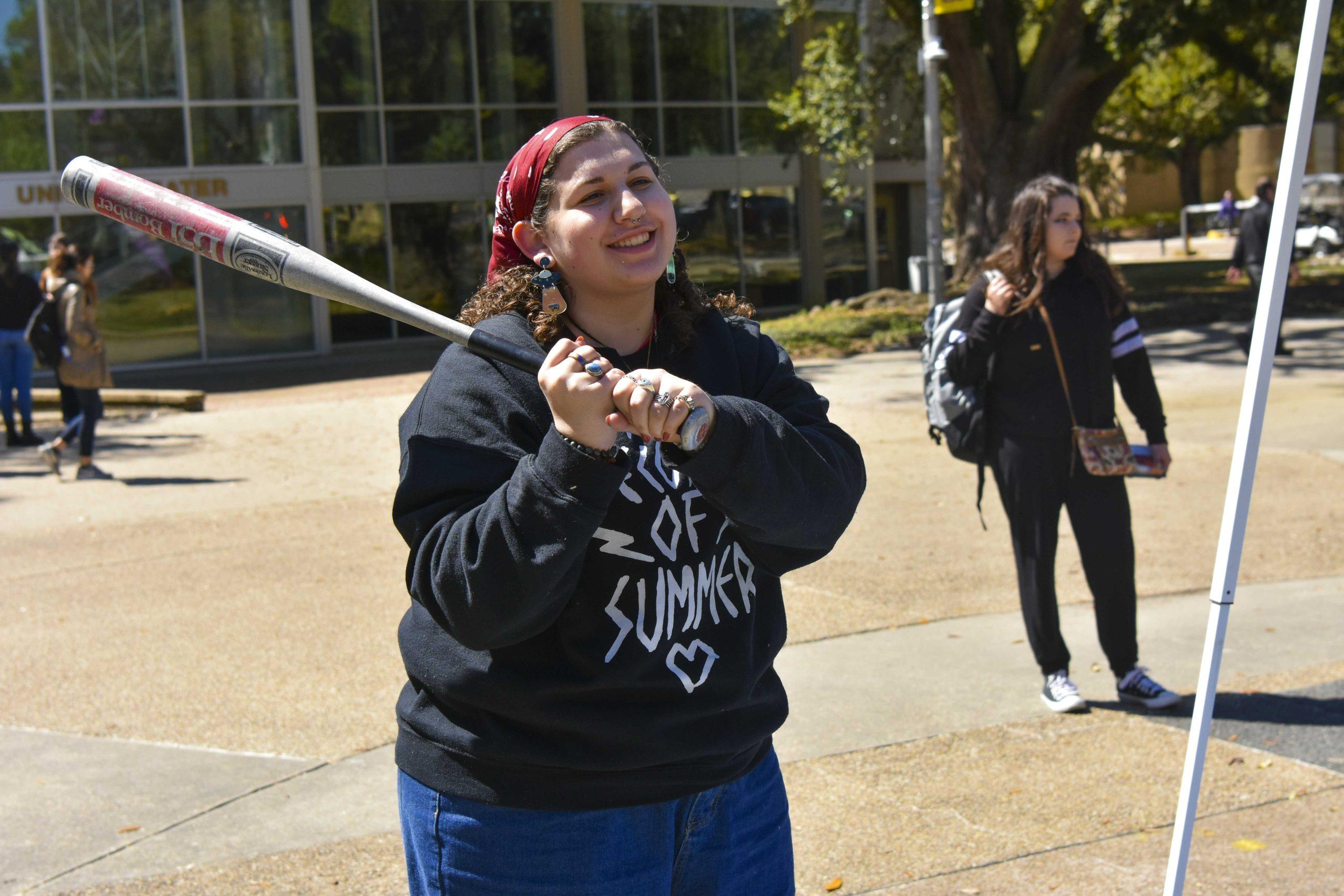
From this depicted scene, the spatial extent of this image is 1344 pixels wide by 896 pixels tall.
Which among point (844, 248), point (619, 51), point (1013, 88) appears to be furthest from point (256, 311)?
point (1013, 88)

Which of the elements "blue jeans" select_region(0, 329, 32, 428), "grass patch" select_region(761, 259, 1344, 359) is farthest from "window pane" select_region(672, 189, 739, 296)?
"blue jeans" select_region(0, 329, 32, 428)

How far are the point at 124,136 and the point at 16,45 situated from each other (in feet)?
5.80

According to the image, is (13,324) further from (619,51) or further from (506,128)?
(619,51)

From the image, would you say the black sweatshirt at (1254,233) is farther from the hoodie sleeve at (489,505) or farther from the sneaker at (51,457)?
the hoodie sleeve at (489,505)

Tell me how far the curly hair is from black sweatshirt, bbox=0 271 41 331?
1107cm

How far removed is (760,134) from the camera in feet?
80.9

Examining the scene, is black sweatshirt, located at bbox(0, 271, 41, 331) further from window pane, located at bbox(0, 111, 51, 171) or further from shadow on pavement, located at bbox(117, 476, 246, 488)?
window pane, located at bbox(0, 111, 51, 171)

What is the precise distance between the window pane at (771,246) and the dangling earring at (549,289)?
2255 cm

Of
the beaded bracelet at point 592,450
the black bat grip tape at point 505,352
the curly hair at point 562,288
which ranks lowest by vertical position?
the beaded bracelet at point 592,450

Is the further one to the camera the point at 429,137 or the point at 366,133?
the point at 429,137

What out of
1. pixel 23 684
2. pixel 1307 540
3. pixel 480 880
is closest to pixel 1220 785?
pixel 480 880

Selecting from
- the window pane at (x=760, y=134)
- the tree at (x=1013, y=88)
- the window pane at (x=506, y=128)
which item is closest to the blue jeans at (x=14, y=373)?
the window pane at (x=506, y=128)

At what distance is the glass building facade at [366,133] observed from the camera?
19.2 metres

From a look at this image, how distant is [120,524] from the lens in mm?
8703
